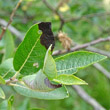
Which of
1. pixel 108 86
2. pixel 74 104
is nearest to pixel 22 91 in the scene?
pixel 74 104

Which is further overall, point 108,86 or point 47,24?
point 108,86

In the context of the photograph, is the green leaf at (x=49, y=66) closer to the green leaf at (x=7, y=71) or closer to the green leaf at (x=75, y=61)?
the green leaf at (x=75, y=61)

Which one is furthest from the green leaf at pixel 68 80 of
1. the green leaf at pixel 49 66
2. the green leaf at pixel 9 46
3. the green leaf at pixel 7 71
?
the green leaf at pixel 9 46

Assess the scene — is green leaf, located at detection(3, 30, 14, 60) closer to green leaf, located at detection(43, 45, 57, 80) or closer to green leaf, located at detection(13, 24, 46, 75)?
green leaf, located at detection(13, 24, 46, 75)

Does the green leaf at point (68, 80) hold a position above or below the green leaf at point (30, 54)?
below

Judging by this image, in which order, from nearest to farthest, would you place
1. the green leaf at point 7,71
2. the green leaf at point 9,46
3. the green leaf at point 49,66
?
1. the green leaf at point 49,66
2. the green leaf at point 7,71
3. the green leaf at point 9,46

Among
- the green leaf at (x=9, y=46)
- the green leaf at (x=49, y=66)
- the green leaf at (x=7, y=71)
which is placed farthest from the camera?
the green leaf at (x=9, y=46)

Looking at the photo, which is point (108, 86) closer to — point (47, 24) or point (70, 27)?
point (70, 27)
